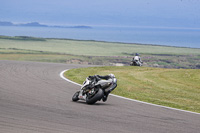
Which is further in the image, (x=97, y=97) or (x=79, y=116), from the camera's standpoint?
(x=97, y=97)

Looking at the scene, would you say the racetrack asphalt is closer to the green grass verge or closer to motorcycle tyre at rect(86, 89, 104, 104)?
motorcycle tyre at rect(86, 89, 104, 104)

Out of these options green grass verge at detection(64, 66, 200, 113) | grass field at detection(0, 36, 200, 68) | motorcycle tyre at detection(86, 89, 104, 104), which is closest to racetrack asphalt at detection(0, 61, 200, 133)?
motorcycle tyre at detection(86, 89, 104, 104)

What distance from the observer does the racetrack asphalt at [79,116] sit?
30.4 feet

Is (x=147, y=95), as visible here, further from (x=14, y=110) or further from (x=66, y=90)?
(x=14, y=110)

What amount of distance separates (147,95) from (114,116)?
586 centimetres

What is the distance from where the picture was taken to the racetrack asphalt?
9.27 metres

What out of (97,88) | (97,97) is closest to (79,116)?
(97,97)

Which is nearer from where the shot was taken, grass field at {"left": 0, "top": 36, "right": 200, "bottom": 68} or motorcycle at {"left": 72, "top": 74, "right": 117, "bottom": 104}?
motorcycle at {"left": 72, "top": 74, "right": 117, "bottom": 104}

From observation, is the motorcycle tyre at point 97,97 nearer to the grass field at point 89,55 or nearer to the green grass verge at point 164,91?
the green grass verge at point 164,91

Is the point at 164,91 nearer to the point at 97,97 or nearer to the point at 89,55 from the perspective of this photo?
the point at 97,97

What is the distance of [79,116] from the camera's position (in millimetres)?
10727

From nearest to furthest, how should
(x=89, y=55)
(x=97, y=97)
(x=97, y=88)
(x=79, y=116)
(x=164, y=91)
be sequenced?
(x=79, y=116)
(x=97, y=97)
(x=97, y=88)
(x=164, y=91)
(x=89, y=55)

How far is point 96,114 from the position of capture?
11.2 meters

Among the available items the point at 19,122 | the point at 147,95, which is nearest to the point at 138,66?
the point at 147,95
